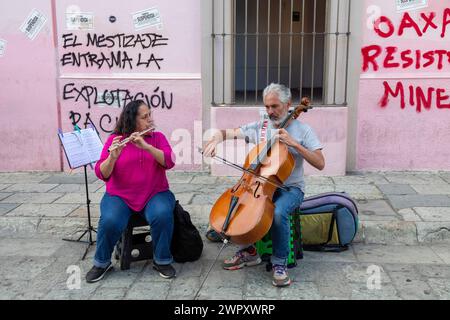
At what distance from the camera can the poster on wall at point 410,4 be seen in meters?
5.62

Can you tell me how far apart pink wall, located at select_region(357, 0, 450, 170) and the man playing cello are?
2527 mm

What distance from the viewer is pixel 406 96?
5773mm

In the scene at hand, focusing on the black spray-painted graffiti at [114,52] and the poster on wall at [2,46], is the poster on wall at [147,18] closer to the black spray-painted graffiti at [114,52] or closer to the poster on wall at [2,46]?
the black spray-painted graffiti at [114,52]

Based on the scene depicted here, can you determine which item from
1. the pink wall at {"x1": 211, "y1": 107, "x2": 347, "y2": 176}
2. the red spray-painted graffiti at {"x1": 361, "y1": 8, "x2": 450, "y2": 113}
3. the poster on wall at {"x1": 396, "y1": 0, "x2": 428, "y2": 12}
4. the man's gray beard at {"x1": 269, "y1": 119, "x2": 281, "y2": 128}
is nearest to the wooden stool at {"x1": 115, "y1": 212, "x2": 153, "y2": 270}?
the man's gray beard at {"x1": 269, "y1": 119, "x2": 281, "y2": 128}

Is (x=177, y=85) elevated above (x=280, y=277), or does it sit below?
above

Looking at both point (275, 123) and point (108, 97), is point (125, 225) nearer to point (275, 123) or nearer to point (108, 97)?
point (275, 123)

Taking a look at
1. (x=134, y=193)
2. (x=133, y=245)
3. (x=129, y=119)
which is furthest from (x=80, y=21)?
(x=133, y=245)

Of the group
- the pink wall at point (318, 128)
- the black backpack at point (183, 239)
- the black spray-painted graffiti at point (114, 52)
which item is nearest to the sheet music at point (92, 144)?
the black backpack at point (183, 239)

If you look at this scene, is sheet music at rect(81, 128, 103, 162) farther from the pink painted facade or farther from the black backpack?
the pink painted facade

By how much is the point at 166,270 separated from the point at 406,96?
366 centimetres

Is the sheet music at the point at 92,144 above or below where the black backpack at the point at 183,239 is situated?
above

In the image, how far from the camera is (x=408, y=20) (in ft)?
18.5

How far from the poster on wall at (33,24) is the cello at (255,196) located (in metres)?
3.85
